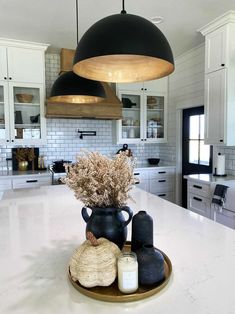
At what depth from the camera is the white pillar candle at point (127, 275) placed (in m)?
0.85

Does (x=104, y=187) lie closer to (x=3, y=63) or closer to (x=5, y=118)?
(x=5, y=118)

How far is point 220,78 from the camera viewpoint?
308cm

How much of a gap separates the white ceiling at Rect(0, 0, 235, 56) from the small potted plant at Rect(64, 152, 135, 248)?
226cm

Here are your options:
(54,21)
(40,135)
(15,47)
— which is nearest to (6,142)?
(40,135)

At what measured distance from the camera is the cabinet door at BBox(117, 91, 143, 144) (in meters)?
4.47

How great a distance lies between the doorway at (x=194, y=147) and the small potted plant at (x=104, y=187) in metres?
3.13

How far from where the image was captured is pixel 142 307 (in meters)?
0.80

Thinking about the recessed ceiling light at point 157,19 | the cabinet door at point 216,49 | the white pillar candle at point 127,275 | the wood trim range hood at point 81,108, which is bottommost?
the white pillar candle at point 127,275

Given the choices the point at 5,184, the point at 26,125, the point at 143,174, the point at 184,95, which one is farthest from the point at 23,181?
the point at 184,95

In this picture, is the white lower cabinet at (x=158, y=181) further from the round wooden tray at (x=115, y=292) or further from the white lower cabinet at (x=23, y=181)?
the round wooden tray at (x=115, y=292)

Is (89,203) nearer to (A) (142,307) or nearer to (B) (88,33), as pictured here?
(A) (142,307)

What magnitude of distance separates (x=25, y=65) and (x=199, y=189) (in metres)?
3.03

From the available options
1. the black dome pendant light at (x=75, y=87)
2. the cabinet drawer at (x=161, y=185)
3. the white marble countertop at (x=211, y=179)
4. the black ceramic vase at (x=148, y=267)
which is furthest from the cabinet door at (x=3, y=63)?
the black ceramic vase at (x=148, y=267)

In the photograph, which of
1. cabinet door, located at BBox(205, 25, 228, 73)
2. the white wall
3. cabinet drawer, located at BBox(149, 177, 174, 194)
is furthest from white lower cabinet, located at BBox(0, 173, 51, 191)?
cabinet door, located at BBox(205, 25, 228, 73)
